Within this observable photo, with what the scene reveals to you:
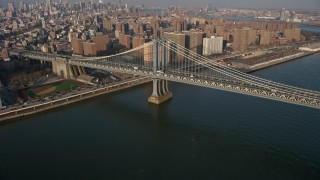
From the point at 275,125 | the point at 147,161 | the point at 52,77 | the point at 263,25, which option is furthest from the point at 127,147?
the point at 263,25

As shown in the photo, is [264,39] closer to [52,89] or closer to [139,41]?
[139,41]

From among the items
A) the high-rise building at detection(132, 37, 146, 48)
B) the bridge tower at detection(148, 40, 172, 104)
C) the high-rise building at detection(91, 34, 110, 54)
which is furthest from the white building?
the bridge tower at detection(148, 40, 172, 104)

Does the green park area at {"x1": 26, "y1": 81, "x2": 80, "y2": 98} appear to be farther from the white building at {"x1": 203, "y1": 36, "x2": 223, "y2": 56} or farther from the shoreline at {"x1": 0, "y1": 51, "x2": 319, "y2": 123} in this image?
the white building at {"x1": 203, "y1": 36, "x2": 223, "y2": 56}

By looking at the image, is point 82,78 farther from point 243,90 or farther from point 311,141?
point 311,141

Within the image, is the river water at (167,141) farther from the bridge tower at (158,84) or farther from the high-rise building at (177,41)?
the high-rise building at (177,41)

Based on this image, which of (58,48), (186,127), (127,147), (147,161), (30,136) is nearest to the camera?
(147,161)

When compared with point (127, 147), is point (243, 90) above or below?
above

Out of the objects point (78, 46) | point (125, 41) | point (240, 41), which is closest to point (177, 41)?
point (125, 41)
